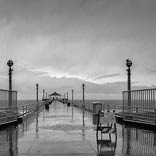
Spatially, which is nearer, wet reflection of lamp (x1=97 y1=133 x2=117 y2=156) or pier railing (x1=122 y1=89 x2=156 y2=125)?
wet reflection of lamp (x1=97 y1=133 x2=117 y2=156)

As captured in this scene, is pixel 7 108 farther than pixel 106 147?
Yes

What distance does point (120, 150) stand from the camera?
11.5 meters

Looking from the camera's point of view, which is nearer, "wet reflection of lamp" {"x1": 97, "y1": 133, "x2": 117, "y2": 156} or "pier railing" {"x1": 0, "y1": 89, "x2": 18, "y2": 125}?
"wet reflection of lamp" {"x1": 97, "y1": 133, "x2": 117, "y2": 156}

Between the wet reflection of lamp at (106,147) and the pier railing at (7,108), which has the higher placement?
the pier railing at (7,108)

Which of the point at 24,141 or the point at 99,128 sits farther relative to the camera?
the point at 99,128

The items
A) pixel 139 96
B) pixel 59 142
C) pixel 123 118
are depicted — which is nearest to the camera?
pixel 59 142

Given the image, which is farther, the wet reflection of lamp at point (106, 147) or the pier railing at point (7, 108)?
the pier railing at point (7, 108)

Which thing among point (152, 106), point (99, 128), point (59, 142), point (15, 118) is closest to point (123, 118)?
point (152, 106)

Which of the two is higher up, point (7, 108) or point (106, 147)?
point (7, 108)

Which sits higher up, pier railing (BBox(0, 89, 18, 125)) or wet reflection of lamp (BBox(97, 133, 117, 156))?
pier railing (BBox(0, 89, 18, 125))

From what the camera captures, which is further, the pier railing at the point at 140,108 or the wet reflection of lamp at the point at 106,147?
the pier railing at the point at 140,108

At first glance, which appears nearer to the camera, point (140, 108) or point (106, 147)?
point (106, 147)

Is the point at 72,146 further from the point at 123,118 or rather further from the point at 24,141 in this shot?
the point at 123,118

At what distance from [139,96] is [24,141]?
34.3 feet
